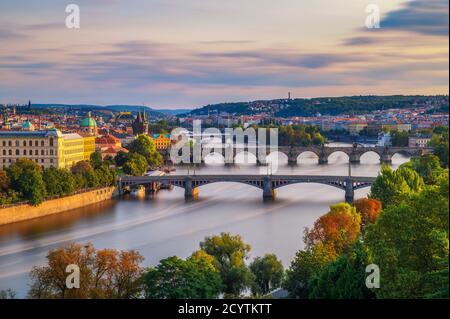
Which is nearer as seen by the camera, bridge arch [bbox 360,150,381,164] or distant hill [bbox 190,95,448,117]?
bridge arch [bbox 360,150,381,164]

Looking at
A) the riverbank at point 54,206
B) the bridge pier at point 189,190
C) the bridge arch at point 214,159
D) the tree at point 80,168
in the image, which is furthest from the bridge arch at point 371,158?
the riverbank at point 54,206

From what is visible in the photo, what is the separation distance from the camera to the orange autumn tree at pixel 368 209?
39.7ft

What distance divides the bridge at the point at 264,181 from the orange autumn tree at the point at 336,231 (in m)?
7.26

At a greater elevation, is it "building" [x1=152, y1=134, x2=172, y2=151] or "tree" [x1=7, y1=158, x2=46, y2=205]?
"building" [x1=152, y1=134, x2=172, y2=151]

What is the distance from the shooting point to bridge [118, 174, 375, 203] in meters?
18.8

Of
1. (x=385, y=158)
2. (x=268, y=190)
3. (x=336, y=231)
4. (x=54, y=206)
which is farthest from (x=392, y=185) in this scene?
(x=385, y=158)

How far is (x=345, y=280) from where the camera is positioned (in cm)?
656

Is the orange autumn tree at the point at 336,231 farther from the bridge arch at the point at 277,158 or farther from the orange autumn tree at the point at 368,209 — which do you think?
the bridge arch at the point at 277,158

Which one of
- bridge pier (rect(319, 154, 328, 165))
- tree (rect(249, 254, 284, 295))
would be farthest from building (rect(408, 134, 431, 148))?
tree (rect(249, 254, 284, 295))

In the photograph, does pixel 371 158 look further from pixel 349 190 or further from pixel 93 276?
pixel 93 276

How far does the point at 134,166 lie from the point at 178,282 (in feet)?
51.9

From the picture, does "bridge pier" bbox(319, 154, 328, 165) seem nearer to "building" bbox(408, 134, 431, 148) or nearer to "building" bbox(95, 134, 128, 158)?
"building" bbox(408, 134, 431, 148)

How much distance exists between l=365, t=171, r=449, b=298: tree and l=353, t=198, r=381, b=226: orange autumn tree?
4.91 metres
